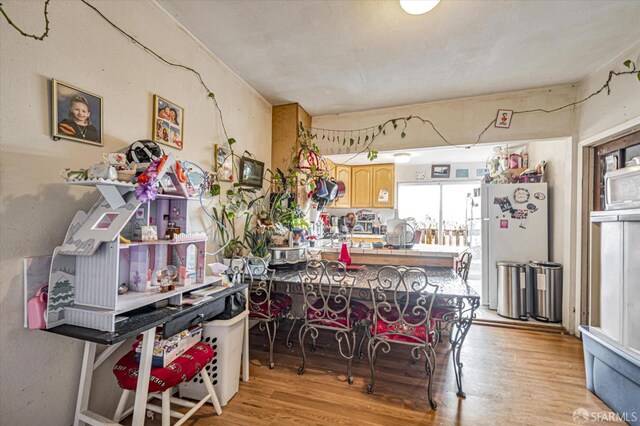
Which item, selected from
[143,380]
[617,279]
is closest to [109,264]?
[143,380]

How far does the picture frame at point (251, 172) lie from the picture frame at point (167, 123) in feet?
2.45

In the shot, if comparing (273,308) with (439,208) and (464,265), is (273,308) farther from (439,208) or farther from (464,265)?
(439,208)

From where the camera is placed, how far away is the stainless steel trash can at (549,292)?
10.00 ft

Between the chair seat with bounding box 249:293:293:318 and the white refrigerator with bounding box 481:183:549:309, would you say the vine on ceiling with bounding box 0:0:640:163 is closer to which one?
the white refrigerator with bounding box 481:183:549:309

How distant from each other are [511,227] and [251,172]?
10.8 ft

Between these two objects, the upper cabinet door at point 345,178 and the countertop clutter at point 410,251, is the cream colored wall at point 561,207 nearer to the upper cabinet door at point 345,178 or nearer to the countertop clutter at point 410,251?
the countertop clutter at point 410,251

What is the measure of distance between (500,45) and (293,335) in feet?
10.5

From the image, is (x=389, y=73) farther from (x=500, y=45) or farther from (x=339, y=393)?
(x=339, y=393)

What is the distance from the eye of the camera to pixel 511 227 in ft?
11.2

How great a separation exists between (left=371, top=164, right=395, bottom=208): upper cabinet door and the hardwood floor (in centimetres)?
325

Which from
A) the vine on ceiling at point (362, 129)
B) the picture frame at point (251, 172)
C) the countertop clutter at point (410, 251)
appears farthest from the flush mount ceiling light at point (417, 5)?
the countertop clutter at point (410, 251)

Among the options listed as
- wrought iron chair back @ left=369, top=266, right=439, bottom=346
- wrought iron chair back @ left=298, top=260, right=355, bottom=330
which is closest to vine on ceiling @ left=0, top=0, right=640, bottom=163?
wrought iron chair back @ left=298, top=260, right=355, bottom=330

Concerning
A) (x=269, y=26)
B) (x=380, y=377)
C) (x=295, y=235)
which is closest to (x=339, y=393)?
(x=380, y=377)

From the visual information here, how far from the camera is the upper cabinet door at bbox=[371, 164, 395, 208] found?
5461mm
